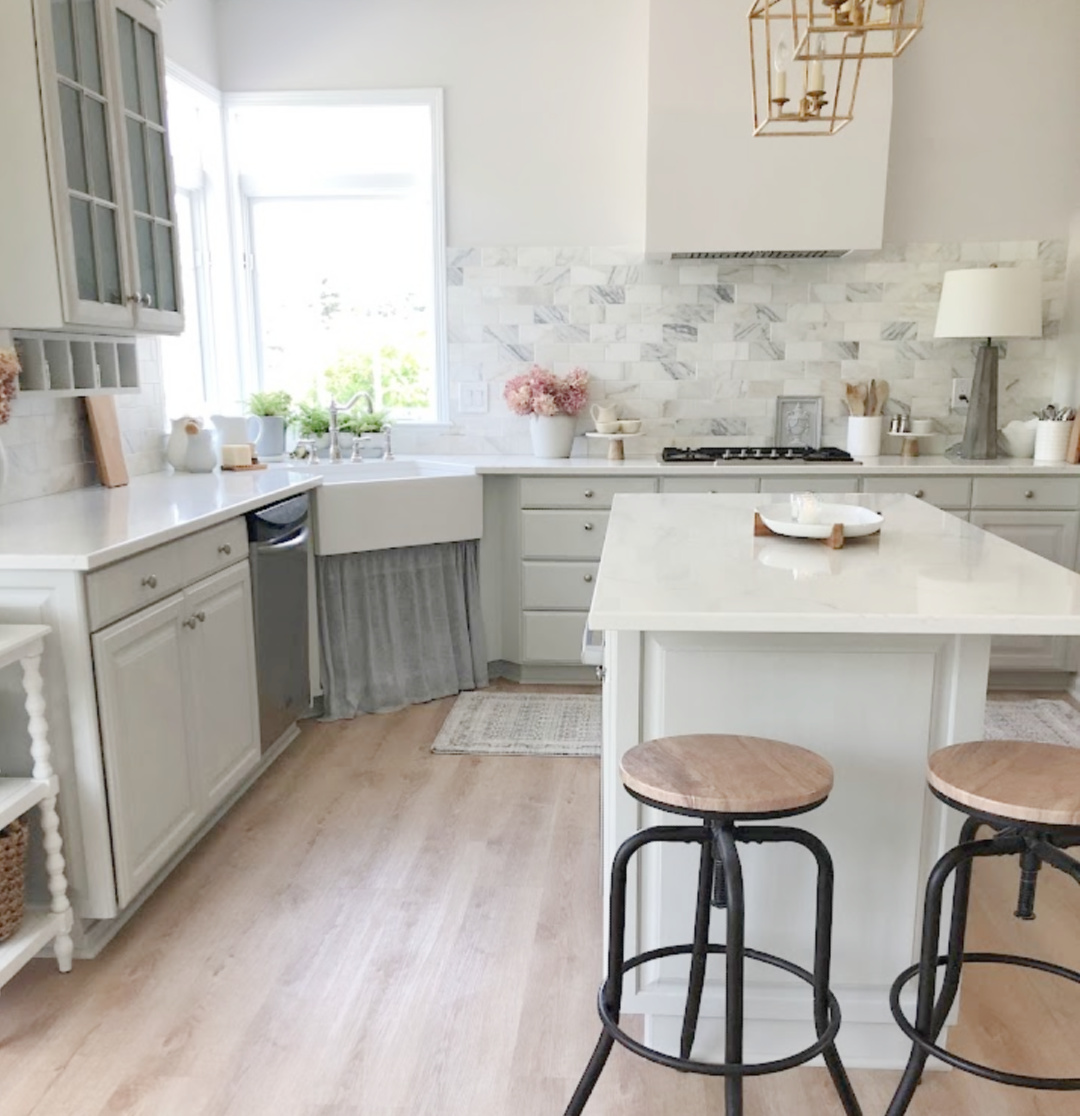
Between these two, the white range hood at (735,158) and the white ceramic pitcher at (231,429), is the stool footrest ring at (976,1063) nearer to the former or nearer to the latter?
the white range hood at (735,158)

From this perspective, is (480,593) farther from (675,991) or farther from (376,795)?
(675,991)

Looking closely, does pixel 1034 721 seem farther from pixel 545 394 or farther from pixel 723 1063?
pixel 723 1063

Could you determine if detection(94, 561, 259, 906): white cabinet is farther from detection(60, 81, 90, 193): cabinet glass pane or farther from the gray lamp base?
the gray lamp base

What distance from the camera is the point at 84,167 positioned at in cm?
257

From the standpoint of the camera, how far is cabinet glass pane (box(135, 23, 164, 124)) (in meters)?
2.88

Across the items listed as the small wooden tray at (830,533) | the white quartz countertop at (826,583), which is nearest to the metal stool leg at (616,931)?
the white quartz countertop at (826,583)

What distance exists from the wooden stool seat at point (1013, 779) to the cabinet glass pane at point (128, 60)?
9.17 feet

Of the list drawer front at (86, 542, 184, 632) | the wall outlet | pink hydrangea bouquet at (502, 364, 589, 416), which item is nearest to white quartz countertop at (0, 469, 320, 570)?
drawer front at (86, 542, 184, 632)

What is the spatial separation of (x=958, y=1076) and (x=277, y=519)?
7.60 feet

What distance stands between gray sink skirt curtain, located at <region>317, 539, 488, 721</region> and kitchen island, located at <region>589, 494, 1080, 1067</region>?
195cm

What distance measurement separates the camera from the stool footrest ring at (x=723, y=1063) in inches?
54.9

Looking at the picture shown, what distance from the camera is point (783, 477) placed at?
3785 mm

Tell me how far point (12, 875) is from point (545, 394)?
2756mm

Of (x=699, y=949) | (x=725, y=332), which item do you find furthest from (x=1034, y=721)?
(x=699, y=949)
